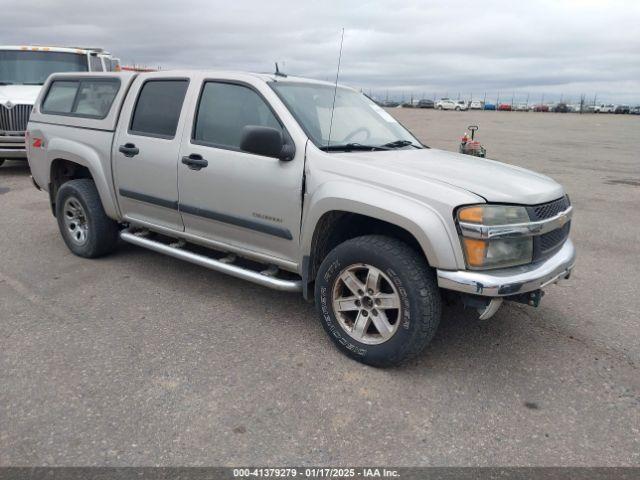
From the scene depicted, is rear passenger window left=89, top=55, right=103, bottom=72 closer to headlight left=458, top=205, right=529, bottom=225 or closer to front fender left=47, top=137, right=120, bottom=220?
front fender left=47, top=137, right=120, bottom=220

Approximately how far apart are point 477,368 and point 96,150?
146 inches

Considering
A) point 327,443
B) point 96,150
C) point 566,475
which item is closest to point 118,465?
point 327,443

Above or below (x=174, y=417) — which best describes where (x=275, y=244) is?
above

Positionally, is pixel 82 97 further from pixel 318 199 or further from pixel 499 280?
pixel 499 280

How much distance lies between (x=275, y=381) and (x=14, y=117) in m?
8.95

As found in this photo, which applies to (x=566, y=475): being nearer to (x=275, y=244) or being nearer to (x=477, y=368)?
(x=477, y=368)

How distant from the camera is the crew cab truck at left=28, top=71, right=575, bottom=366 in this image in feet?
9.68

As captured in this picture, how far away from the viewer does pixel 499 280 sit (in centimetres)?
286

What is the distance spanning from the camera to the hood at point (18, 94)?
967 cm

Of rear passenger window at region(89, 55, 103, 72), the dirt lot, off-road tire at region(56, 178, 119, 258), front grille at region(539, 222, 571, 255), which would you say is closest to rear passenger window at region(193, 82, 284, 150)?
the dirt lot

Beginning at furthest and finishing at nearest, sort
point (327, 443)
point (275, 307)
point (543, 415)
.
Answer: point (275, 307), point (543, 415), point (327, 443)

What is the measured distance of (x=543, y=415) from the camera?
2834 millimetres

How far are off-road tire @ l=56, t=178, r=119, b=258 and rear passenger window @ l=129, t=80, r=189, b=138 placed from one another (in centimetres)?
88

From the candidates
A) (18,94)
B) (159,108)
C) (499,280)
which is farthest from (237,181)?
(18,94)
